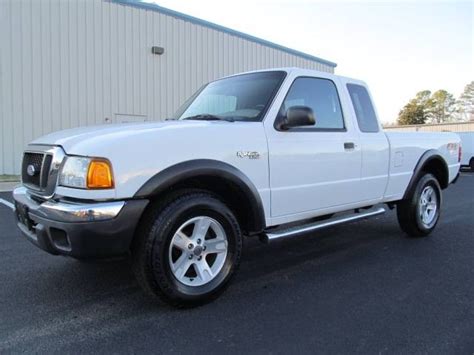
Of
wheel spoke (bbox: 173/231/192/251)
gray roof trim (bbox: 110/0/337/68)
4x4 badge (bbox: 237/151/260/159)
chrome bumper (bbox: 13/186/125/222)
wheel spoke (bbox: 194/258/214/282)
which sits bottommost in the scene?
wheel spoke (bbox: 194/258/214/282)

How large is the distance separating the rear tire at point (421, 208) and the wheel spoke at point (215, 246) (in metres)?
3.04

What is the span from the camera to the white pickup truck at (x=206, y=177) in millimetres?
2828

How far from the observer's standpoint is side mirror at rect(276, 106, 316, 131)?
363cm

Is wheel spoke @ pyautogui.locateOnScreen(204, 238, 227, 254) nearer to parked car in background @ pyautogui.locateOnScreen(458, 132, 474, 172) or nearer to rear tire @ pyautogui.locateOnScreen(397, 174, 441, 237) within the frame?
rear tire @ pyautogui.locateOnScreen(397, 174, 441, 237)

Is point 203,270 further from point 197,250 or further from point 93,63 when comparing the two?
point 93,63

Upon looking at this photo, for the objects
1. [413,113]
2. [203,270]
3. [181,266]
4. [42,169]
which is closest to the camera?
[42,169]

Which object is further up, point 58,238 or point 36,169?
point 36,169

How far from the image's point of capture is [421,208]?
5609mm

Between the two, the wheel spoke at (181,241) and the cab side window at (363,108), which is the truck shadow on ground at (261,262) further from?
the cab side window at (363,108)

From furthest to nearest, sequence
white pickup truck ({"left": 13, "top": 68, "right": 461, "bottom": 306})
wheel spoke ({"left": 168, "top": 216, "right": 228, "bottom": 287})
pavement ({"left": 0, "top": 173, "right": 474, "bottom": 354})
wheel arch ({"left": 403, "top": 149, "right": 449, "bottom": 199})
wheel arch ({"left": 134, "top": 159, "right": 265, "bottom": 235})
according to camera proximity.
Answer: wheel arch ({"left": 403, "top": 149, "right": 449, "bottom": 199}) < wheel spoke ({"left": 168, "top": 216, "right": 228, "bottom": 287}) < wheel arch ({"left": 134, "top": 159, "right": 265, "bottom": 235}) < white pickup truck ({"left": 13, "top": 68, "right": 461, "bottom": 306}) < pavement ({"left": 0, "top": 173, "right": 474, "bottom": 354})

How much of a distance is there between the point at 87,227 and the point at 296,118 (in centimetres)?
190

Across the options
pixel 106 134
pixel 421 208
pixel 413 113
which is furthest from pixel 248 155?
pixel 413 113

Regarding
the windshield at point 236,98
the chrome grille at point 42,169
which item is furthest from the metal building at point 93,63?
the chrome grille at point 42,169

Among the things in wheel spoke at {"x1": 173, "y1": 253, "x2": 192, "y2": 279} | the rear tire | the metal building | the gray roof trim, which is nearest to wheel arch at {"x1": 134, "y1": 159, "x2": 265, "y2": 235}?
wheel spoke at {"x1": 173, "y1": 253, "x2": 192, "y2": 279}
